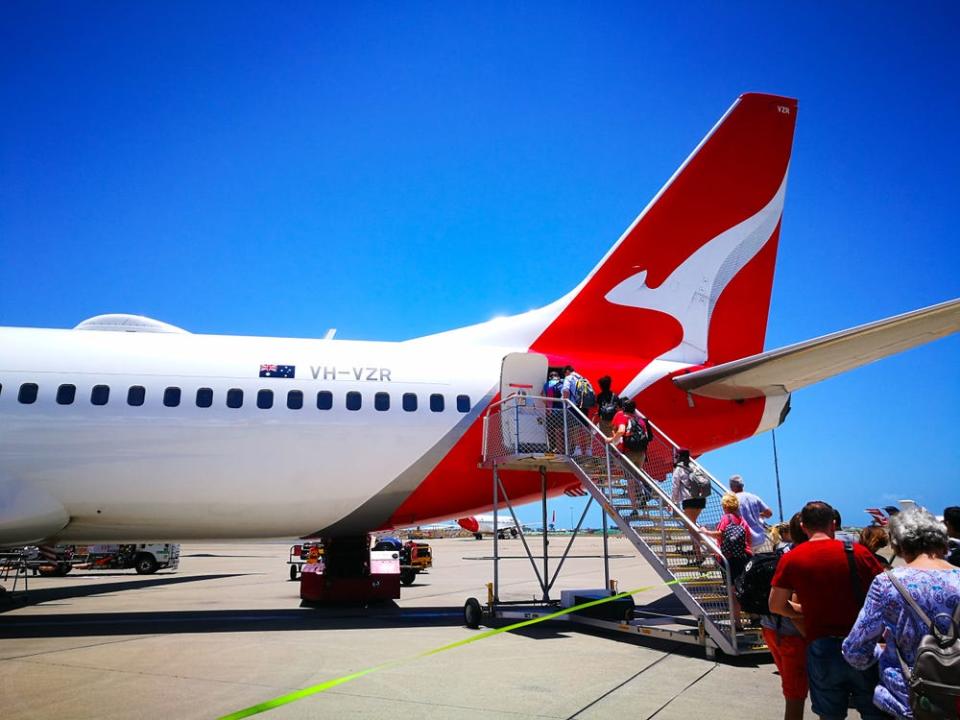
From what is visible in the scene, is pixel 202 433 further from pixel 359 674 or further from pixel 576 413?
pixel 576 413

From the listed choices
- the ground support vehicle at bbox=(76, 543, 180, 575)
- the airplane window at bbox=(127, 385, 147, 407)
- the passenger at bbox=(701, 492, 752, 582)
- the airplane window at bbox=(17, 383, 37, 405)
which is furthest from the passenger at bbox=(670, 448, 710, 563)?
the ground support vehicle at bbox=(76, 543, 180, 575)

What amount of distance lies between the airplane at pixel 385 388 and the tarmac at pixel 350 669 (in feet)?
6.56

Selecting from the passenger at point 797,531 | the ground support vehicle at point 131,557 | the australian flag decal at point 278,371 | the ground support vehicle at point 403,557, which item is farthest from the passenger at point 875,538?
the ground support vehicle at point 131,557

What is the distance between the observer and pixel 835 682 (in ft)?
13.8

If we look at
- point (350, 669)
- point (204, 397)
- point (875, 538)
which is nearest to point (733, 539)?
point (875, 538)

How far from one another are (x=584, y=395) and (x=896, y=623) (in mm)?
9092

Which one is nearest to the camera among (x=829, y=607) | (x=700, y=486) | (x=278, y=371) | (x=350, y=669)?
(x=829, y=607)

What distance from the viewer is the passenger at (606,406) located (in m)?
12.5

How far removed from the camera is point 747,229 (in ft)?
50.6

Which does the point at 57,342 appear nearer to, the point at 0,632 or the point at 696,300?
the point at 0,632

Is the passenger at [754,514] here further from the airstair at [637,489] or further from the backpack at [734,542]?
the backpack at [734,542]

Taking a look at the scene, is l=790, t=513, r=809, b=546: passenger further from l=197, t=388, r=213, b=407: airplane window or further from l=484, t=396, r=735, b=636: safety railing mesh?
l=197, t=388, r=213, b=407: airplane window

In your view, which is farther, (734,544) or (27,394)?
(27,394)

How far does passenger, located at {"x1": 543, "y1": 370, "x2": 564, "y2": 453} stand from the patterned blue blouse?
8.85 metres
